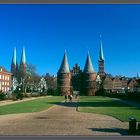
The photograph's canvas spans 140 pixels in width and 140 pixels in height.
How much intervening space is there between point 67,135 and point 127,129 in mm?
3131

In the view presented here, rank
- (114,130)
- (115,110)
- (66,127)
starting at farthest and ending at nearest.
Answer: (115,110), (66,127), (114,130)

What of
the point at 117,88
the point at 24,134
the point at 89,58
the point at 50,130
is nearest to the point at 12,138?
the point at 24,134

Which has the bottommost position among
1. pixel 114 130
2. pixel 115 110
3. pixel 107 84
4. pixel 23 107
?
pixel 114 130

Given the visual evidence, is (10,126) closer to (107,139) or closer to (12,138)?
(12,138)

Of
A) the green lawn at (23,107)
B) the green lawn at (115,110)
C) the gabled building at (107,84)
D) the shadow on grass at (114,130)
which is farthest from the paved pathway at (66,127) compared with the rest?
the gabled building at (107,84)

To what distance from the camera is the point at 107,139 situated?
14.4m

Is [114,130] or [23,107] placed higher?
[23,107]

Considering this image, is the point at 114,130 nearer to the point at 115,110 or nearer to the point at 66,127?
the point at 66,127

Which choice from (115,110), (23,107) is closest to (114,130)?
(115,110)

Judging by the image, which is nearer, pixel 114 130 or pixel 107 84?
pixel 114 130

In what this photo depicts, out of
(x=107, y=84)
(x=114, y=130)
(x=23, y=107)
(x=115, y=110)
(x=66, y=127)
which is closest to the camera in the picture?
(x=114, y=130)

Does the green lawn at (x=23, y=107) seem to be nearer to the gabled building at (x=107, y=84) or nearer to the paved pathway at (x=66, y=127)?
the paved pathway at (x=66, y=127)

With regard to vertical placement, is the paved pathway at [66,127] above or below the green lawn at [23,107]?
below

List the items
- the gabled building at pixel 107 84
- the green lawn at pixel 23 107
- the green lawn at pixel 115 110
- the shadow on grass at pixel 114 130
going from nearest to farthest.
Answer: the shadow on grass at pixel 114 130 < the green lawn at pixel 115 110 < the green lawn at pixel 23 107 < the gabled building at pixel 107 84
